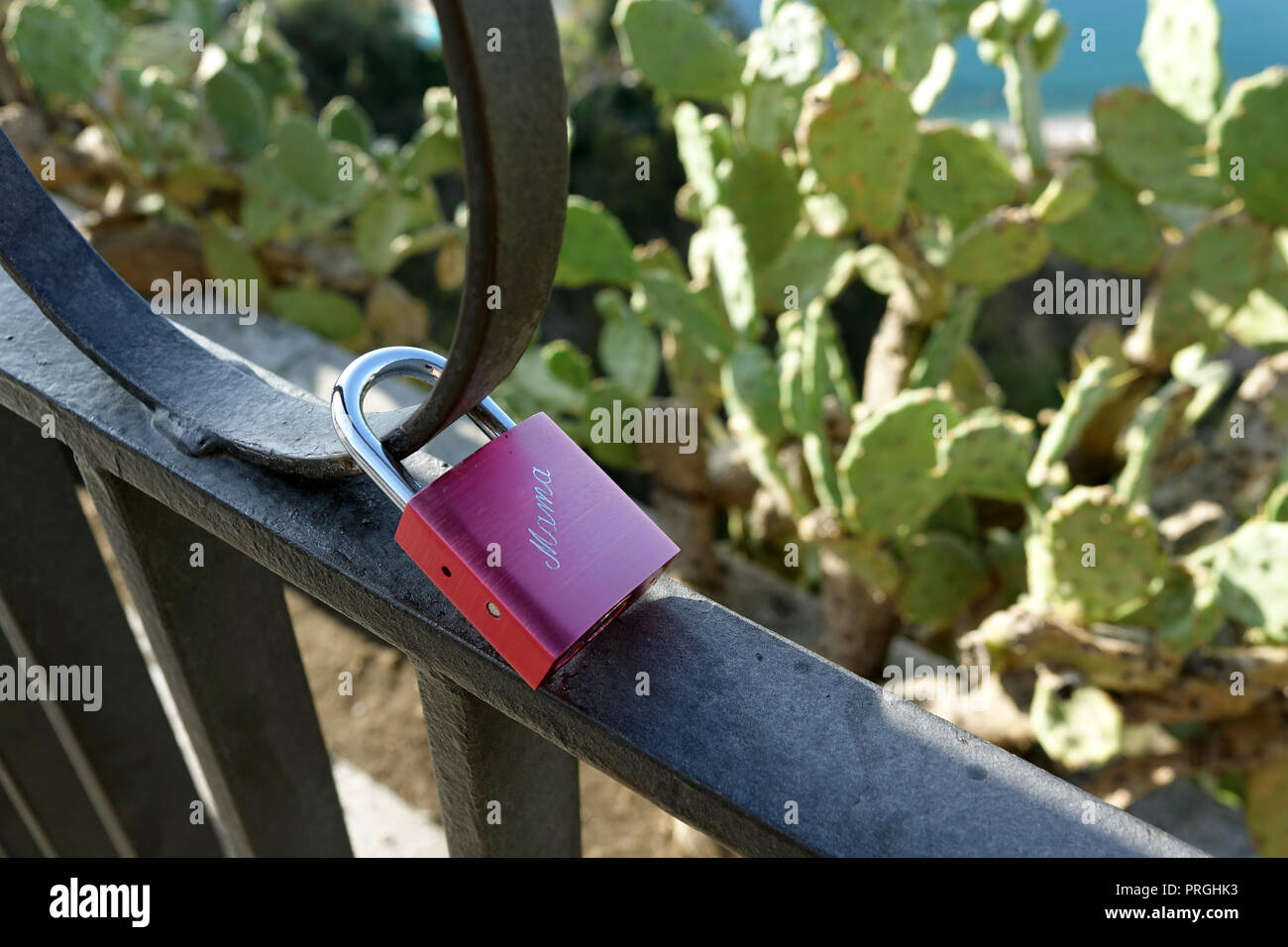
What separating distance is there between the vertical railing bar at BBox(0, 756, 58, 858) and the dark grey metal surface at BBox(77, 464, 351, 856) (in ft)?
0.71

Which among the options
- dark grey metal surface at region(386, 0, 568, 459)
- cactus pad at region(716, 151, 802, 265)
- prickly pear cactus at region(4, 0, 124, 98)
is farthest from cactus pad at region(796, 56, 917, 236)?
prickly pear cactus at region(4, 0, 124, 98)

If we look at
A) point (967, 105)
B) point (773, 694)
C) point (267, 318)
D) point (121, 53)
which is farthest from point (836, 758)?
point (967, 105)

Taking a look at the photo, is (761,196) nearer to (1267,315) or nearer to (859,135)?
(859,135)

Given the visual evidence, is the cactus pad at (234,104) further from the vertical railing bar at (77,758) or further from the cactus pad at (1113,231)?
the vertical railing bar at (77,758)

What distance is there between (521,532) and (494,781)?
0.12m

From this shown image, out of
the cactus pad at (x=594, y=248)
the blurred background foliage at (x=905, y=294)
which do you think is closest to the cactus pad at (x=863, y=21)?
the blurred background foliage at (x=905, y=294)

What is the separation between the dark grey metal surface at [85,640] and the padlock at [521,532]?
1.07 ft

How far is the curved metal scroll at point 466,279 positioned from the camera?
274 mm

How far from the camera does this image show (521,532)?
40cm

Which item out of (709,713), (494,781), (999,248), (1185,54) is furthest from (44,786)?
(1185,54)

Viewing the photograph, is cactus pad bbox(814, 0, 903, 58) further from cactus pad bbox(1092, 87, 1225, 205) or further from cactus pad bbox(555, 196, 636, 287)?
cactus pad bbox(555, 196, 636, 287)

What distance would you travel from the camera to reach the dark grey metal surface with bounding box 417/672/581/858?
0.43 meters

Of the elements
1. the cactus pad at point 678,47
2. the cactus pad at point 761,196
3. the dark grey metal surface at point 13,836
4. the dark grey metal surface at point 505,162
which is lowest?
the dark grey metal surface at point 13,836

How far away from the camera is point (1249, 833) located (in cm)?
144
